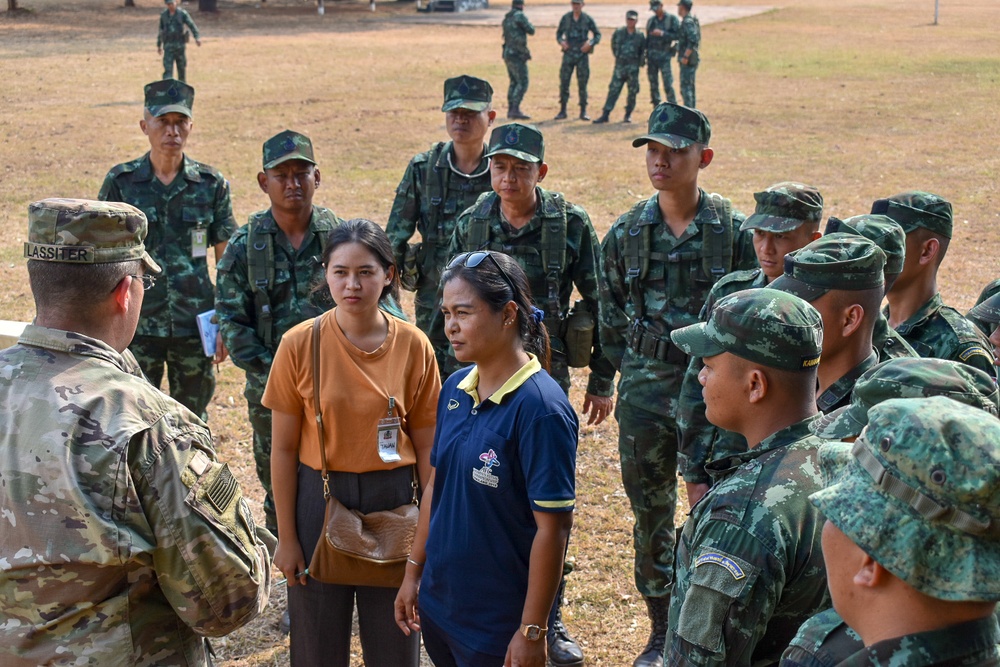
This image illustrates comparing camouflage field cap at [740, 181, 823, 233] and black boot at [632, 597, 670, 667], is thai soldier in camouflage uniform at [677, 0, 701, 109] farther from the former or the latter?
black boot at [632, 597, 670, 667]

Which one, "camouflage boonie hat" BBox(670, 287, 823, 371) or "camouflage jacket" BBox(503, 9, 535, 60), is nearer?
"camouflage boonie hat" BBox(670, 287, 823, 371)

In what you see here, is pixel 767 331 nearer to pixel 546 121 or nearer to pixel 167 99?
pixel 167 99

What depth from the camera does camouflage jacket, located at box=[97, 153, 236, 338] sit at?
239 inches

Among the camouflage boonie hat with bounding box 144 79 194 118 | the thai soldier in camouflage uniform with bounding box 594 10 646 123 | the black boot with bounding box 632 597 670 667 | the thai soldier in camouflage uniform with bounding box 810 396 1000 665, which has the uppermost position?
the thai soldier in camouflage uniform with bounding box 594 10 646 123

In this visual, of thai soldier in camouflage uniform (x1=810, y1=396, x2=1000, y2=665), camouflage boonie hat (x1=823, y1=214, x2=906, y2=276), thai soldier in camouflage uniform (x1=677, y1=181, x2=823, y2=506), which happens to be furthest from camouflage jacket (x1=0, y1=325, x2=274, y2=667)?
camouflage boonie hat (x1=823, y1=214, x2=906, y2=276)

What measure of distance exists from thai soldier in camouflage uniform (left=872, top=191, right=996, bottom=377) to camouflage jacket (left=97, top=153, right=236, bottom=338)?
3.98m

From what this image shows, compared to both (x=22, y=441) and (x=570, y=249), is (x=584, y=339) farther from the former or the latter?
(x=22, y=441)

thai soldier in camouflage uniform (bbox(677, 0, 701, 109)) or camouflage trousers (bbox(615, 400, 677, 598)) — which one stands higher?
thai soldier in camouflage uniform (bbox(677, 0, 701, 109))

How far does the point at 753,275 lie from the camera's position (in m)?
4.36

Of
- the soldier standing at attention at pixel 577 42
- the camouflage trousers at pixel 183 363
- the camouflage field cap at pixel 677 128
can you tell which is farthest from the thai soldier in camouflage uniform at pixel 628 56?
the camouflage field cap at pixel 677 128

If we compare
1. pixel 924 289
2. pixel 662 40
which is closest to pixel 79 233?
pixel 924 289

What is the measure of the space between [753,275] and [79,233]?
9.16 ft

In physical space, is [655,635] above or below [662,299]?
below

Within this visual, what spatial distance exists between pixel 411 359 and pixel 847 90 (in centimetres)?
2145
